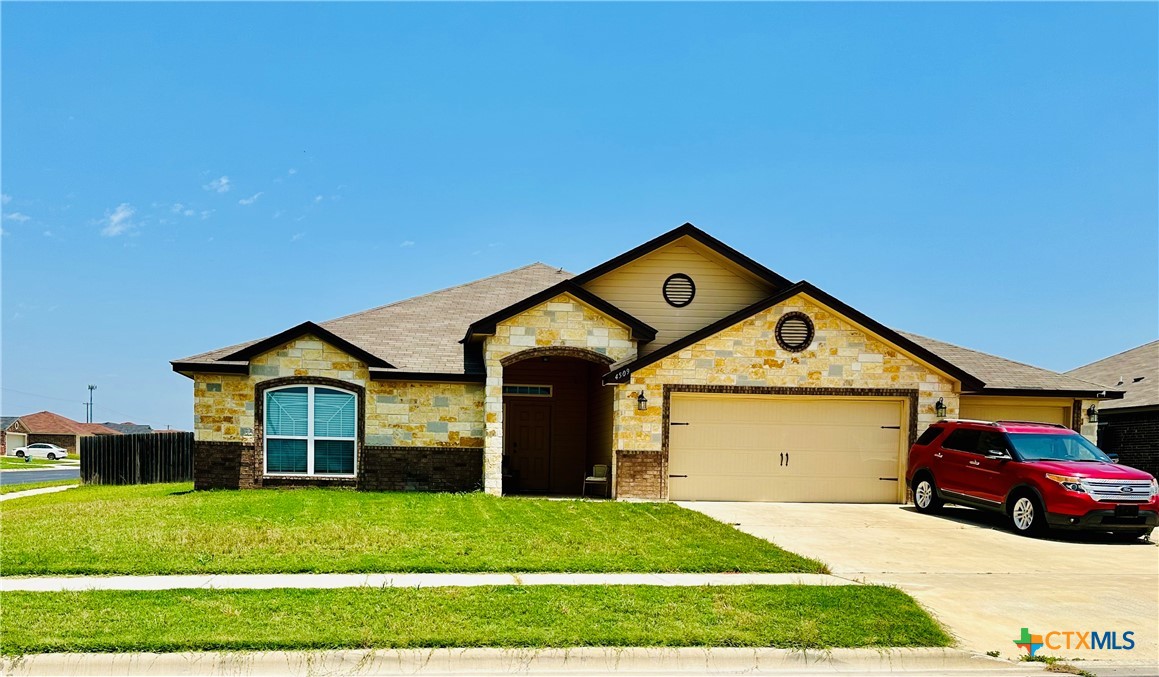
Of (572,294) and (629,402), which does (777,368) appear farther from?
(572,294)

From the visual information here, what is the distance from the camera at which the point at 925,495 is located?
52.1 ft

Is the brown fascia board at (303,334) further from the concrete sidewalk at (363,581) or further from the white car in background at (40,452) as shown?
the white car in background at (40,452)

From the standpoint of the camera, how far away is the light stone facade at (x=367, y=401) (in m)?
17.2

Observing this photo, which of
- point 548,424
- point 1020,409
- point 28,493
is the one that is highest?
point 1020,409

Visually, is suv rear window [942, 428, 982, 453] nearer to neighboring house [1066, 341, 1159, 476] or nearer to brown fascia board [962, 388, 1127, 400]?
brown fascia board [962, 388, 1127, 400]

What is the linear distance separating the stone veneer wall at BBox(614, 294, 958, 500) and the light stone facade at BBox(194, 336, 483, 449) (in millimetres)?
3588

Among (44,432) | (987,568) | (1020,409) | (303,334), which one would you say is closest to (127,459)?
(303,334)

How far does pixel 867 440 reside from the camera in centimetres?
1728

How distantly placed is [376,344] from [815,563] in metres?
11.8

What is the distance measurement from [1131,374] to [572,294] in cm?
1944

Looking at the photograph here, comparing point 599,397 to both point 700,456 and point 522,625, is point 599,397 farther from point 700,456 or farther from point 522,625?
point 522,625

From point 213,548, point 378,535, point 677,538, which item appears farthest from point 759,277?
point 213,548

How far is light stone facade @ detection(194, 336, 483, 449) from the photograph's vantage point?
17250mm

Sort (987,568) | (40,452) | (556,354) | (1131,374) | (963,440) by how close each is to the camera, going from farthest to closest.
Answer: (40,452), (1131,374), (556,354), (963,440), (987,568)
